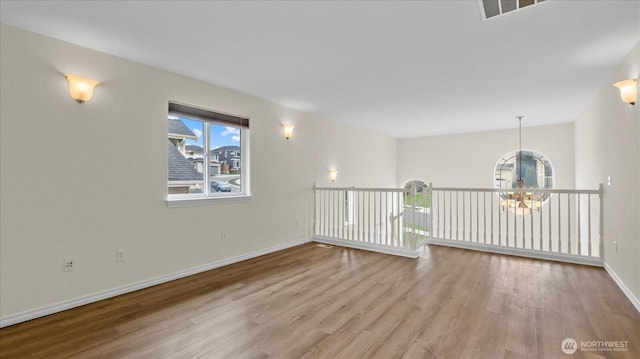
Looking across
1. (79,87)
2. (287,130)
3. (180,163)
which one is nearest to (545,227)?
(287,130)

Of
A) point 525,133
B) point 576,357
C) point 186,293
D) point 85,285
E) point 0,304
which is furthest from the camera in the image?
point 525,133

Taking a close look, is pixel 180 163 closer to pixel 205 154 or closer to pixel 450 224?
pixel 205 154

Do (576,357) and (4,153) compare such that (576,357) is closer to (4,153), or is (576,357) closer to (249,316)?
(249,316)

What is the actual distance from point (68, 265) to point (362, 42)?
339 cm

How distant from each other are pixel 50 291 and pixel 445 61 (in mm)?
4358

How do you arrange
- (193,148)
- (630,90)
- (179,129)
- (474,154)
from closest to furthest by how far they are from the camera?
(630,90)
(179,129)
(193,148)
(474,154)

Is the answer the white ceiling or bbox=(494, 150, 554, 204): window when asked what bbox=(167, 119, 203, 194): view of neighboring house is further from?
bbox=(494, 150, 554, 204): window

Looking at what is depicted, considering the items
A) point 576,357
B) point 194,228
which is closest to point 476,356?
point 576,357

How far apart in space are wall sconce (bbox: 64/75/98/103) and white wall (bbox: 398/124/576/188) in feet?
23.1

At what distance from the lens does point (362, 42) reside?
103 inches

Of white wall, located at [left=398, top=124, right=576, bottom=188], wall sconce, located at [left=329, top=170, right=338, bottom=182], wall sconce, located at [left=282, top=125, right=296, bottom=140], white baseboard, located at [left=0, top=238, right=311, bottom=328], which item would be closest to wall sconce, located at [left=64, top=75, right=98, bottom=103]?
white baseboard, located at [left=0, top=238, right=311, bottom=328]

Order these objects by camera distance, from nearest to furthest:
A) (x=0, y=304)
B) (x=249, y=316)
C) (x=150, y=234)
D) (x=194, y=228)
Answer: (x=0, y=304), (x=249, y=316), (x=150, y=234), (x=194, y=228)

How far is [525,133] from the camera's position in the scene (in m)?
6.79

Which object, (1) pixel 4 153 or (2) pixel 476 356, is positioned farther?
(1) pixel 4 153
